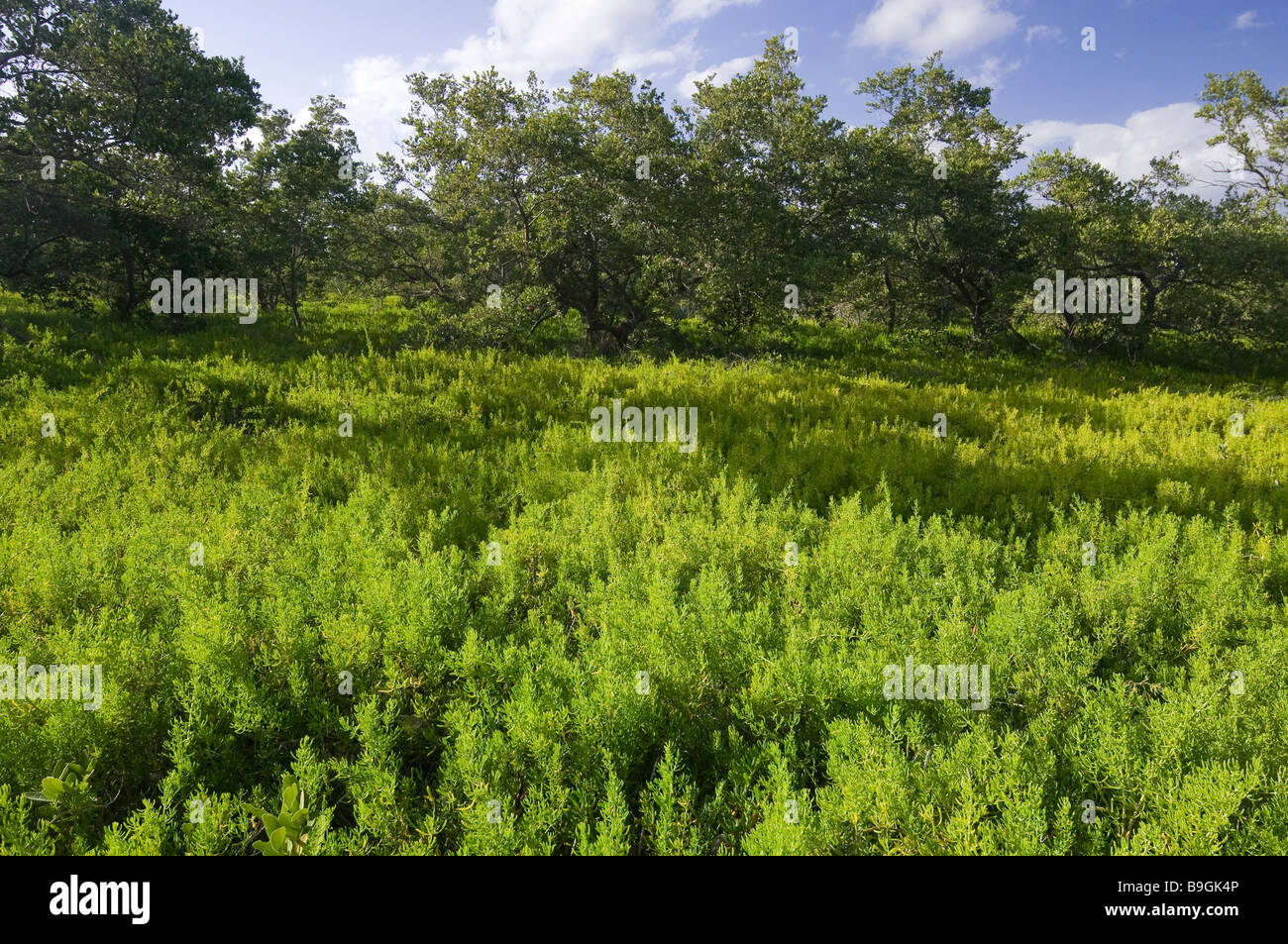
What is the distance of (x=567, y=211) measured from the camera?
15289 millimetres

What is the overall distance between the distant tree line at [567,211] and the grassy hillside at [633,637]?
6.97 m

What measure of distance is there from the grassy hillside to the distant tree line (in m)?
6.97

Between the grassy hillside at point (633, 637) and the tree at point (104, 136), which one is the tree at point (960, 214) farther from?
the tree at point (104, 136)

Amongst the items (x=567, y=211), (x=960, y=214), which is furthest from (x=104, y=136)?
(x=960, y=214)

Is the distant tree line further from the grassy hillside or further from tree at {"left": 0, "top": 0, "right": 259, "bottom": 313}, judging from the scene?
the grassy hillside

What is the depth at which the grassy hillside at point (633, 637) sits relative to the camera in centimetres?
271

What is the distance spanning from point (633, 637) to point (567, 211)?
1370 cm

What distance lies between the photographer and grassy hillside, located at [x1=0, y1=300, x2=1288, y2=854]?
8.89 feet

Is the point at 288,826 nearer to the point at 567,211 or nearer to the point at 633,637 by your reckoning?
the point at 633,637

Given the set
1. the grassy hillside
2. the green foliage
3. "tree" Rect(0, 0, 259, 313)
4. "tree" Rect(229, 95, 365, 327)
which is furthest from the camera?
"tree" Rect(229, 95, 365, 327)

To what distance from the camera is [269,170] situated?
16.7 meters

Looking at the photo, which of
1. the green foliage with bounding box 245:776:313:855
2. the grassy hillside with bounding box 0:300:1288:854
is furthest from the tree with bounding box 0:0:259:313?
the green foliage with bounding box 245:776:313:855
